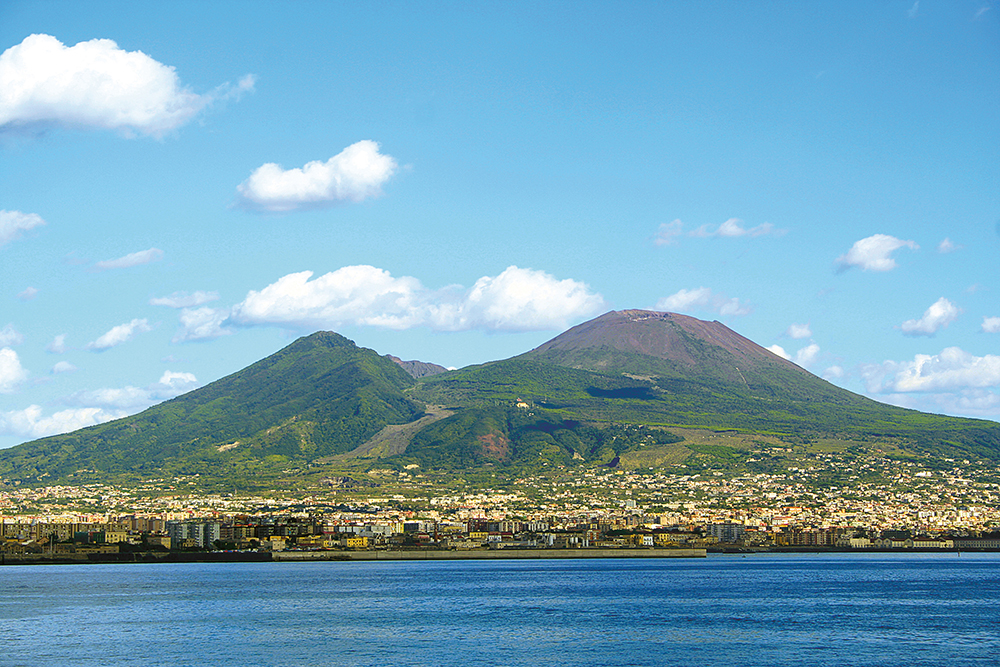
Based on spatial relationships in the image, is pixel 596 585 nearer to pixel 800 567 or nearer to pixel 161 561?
pixel 800 567

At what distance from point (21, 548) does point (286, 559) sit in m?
39.2

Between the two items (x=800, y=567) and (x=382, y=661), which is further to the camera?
(x=800, y=567)

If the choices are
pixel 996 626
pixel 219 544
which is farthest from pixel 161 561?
pixel 996 626

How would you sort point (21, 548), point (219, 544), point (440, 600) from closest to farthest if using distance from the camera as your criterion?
point (440, 600)
point (21, 548)
point (219, 544)

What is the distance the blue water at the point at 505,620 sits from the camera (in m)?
59.8

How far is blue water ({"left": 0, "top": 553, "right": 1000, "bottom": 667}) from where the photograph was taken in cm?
5975

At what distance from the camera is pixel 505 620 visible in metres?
76.8

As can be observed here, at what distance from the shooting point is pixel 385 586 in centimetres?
11519

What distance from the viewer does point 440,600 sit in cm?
9431

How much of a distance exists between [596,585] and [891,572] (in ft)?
146

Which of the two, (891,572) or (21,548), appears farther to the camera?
(21,548)

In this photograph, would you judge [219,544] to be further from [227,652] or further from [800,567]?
[227,652]

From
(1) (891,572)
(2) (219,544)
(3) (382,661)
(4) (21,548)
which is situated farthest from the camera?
(2) (219,544)

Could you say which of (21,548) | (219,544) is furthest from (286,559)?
(21,548)
